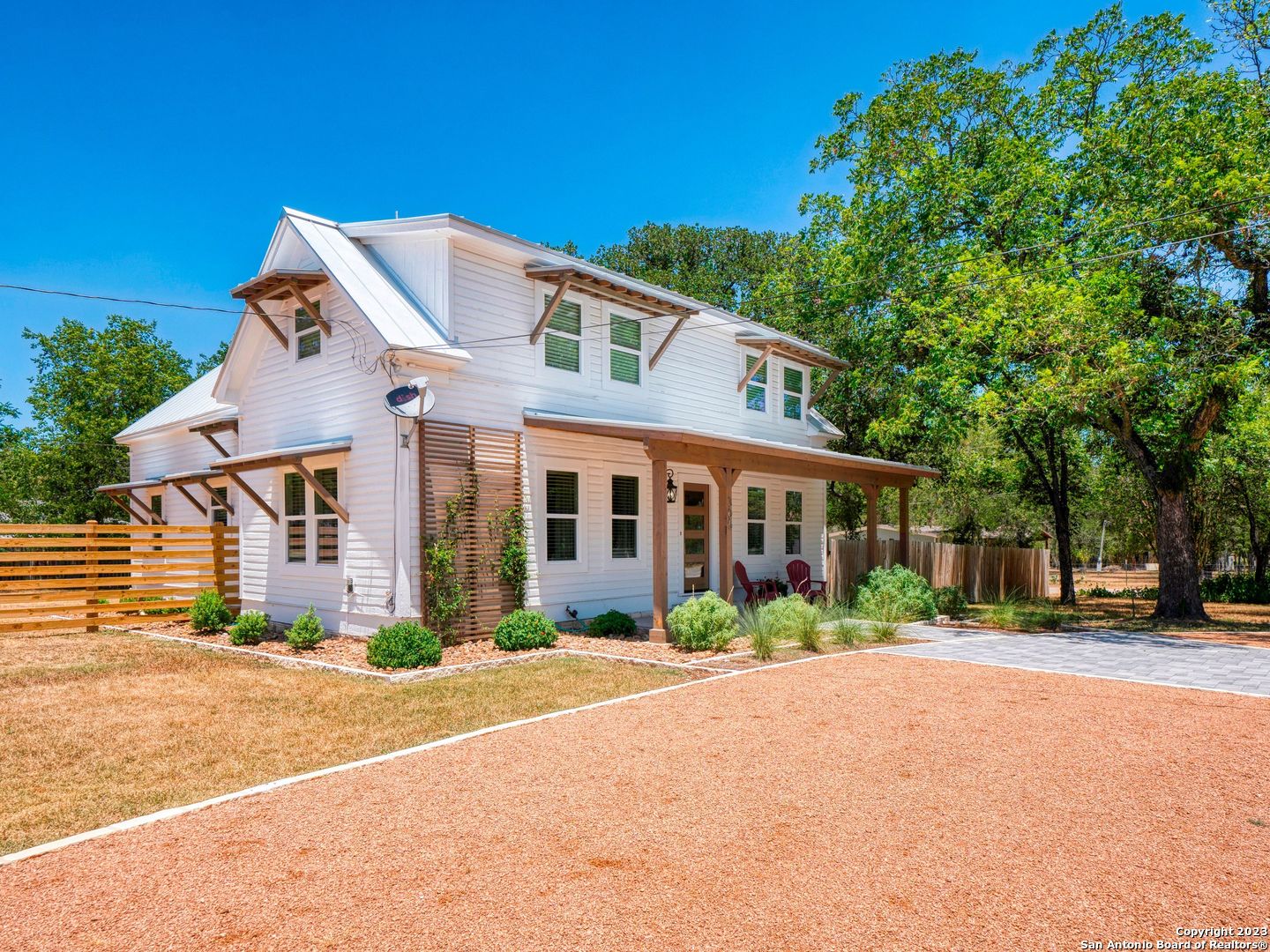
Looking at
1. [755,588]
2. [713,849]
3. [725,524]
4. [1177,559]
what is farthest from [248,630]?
[1177,559]

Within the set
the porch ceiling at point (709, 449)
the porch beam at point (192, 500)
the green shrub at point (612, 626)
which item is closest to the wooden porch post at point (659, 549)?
the porch ceiling at point (709, 449)

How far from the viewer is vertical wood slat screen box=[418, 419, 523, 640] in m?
10.8

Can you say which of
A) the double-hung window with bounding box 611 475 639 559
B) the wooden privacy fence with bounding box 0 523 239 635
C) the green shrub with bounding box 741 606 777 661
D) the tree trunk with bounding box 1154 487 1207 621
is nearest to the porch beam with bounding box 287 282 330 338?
the wooden privacy fence with bounding box 0 523 239 635

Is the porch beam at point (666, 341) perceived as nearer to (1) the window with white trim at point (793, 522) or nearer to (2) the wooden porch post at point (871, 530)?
(1) the window with white trim at point (793, 522)

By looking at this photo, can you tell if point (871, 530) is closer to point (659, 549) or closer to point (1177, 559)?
point (1177, 559)

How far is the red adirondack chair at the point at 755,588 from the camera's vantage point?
582 inches

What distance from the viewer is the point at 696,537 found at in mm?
15531

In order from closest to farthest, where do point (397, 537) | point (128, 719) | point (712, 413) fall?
point (128, 719), point (397, 537), point (712, 413)

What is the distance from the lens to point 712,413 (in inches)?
640

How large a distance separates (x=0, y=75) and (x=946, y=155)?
67.5ft

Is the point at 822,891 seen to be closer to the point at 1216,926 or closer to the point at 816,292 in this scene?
the point at 1216,926

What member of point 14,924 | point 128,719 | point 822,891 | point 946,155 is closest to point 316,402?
point 128,719

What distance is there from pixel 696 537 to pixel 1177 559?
10055 millimetres

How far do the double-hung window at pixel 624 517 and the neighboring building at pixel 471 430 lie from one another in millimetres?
37
